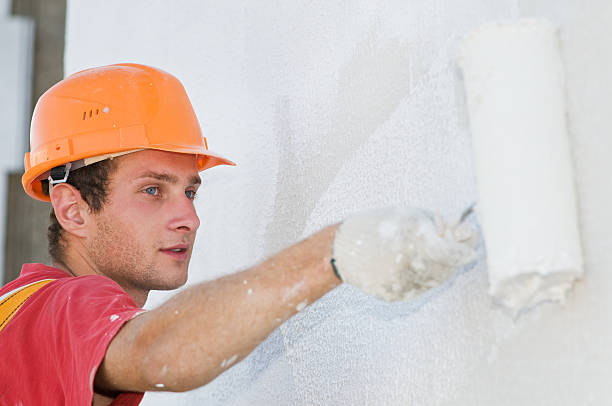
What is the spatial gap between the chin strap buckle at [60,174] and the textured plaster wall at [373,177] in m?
0.53

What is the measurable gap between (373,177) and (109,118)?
76 centimetres

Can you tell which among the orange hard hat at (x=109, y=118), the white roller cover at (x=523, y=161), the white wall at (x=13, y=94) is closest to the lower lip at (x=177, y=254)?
the orange hard hat at (x=109, y=118)

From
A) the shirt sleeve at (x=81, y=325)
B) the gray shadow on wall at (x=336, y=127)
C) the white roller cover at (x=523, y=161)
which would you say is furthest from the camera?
the gray shadow on wall at (x=336, y=127)

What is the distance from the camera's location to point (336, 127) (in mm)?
1600

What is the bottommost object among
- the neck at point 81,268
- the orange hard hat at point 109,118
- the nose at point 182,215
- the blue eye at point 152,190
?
the neck at point 81,268

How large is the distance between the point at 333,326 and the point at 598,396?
73 centimetres

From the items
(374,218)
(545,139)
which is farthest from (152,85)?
(545,139)

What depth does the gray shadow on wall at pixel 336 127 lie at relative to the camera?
139 centimetres

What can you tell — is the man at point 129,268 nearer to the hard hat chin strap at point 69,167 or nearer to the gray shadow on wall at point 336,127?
the hard hat chin strap at point 69,167

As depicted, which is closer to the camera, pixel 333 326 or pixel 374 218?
pixel 374 218

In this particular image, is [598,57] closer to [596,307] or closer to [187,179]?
[596,307]

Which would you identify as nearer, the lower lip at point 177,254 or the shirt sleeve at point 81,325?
the shirt sleeve at point 81,325

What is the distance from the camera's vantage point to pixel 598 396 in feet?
2.90

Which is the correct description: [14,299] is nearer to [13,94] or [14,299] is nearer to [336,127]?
[336,127]
